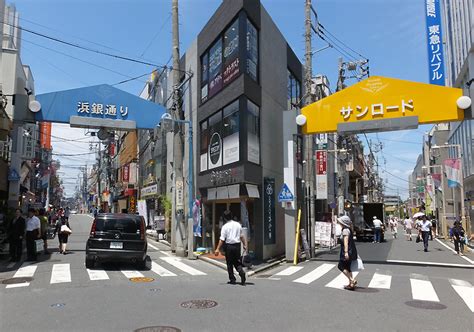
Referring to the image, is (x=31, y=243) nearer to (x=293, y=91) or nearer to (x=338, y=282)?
(x=338, y=282)

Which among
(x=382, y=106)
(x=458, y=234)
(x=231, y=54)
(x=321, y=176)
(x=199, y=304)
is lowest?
(x=199, y=304)

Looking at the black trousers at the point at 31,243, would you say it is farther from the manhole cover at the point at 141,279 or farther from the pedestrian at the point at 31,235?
the manhole cover at the point at 141,279

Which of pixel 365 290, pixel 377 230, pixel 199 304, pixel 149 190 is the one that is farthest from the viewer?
pixel 149 190

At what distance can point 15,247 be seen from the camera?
14430mm

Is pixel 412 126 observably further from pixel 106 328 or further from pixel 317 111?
pixel 106 328

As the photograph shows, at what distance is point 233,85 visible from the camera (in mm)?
16562

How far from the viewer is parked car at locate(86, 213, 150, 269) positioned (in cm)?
1273

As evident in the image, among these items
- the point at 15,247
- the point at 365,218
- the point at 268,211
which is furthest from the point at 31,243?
the point at 365,218

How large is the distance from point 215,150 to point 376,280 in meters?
9.45

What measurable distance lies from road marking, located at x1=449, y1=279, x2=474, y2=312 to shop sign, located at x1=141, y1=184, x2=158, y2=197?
21829 millimetres

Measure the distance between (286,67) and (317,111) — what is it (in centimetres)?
622

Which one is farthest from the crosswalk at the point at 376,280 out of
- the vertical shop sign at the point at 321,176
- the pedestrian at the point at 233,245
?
the vertical shop sign at the point at 321,176

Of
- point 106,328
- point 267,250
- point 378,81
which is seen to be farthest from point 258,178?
point 106,328

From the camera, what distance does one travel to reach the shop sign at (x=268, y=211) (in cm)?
1700
